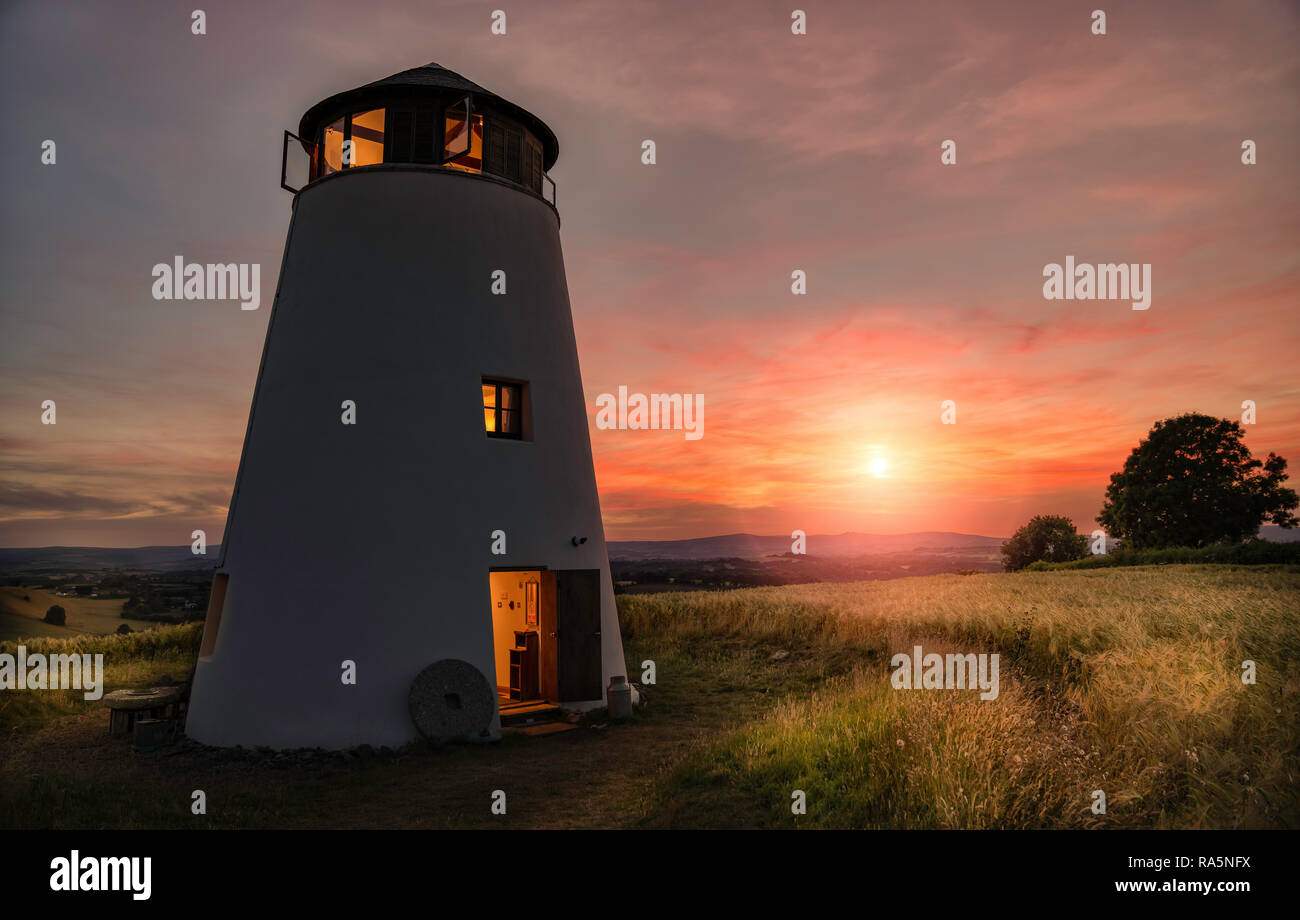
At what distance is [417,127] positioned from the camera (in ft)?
42.7

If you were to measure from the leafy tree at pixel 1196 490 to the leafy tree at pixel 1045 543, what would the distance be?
18.2 meters

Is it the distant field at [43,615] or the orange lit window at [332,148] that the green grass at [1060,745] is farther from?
the distant field at [43,615]

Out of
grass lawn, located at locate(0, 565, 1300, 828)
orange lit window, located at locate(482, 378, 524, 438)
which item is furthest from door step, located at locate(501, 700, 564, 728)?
orange lit window, located at locate(482, 378, 524, 438)

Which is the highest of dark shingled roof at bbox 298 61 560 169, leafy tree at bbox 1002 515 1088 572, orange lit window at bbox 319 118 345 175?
dark shingled roof at bbox 298 61 560 169

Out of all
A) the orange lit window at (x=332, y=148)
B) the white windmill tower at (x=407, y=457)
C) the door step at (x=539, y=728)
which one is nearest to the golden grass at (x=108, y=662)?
the white windmill tower at (x=407, y=457)

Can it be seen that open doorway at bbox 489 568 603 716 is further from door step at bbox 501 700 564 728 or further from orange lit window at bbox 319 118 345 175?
orange lit window at bbox 319 118 345 175

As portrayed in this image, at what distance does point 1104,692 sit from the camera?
948 centimetres

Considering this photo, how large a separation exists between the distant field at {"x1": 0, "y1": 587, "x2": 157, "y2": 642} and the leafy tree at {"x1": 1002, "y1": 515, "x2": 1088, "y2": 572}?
63280 millimetres

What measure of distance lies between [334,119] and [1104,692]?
14557mm

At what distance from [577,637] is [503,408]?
13.5 ft

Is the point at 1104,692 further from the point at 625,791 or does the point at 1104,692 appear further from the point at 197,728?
the point at 197,728

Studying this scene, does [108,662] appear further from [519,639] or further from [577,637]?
[577,637]

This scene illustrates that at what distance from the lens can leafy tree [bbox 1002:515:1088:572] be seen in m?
64.3
